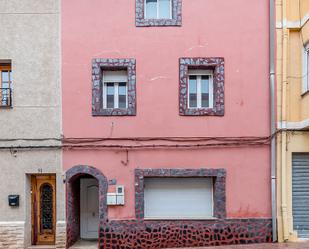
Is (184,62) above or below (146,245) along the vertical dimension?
above

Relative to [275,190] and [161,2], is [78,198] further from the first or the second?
[161,2]

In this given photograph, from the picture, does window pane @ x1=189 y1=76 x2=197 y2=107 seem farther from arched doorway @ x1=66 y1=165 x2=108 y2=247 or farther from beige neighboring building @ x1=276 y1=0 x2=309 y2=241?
arched doorway @ x1=66 y1=165 x2=108 y2=247

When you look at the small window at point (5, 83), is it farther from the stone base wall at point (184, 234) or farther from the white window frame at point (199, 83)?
the white window frame at point (199, 83)

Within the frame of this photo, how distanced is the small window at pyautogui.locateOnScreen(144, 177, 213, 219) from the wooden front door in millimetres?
2692

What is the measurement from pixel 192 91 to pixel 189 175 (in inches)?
93.0

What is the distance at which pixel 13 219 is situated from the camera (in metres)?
8.72

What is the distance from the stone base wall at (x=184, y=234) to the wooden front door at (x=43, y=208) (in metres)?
1.60

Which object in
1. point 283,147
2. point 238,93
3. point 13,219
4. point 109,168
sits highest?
point 238,93

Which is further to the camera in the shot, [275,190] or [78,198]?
[78,198]

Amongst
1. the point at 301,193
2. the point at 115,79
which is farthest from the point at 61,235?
the point at 301,193

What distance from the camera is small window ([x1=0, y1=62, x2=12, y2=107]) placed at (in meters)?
8.99

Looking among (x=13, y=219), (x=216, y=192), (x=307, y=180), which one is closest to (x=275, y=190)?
(x=307, y=180)

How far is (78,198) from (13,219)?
180cm

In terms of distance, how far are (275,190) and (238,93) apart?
2794 mm
